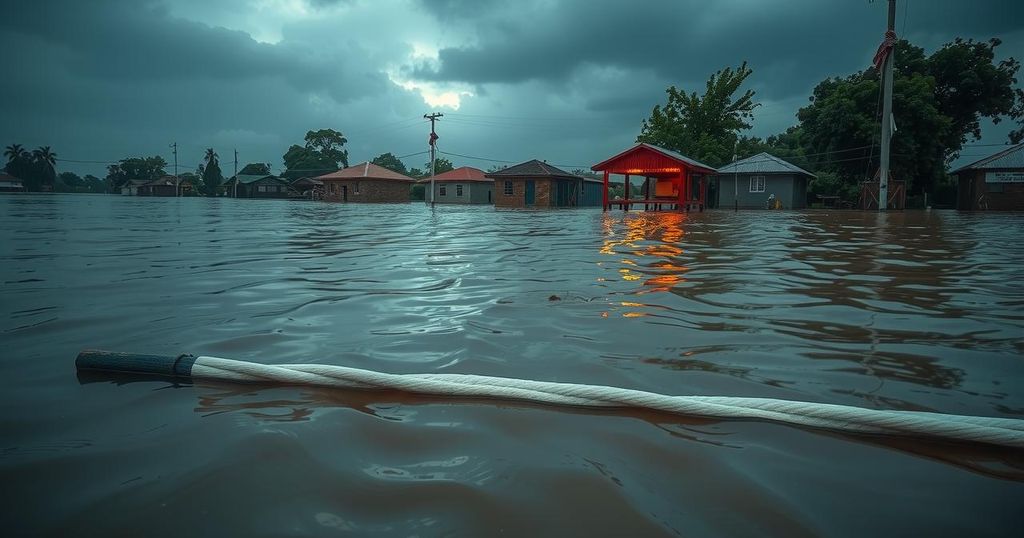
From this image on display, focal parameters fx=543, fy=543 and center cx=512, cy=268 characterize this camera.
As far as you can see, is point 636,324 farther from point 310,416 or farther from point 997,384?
point 310,416

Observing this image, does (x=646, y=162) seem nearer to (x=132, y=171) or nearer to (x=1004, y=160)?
(x=1004, y=160)

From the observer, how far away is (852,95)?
3117 centimetres

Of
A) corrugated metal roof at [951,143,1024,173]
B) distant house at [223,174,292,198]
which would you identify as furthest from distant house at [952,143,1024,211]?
distant house at [223,174,292,198]

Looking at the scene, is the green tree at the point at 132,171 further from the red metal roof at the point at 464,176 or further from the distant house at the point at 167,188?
the red metal roof at the point at 464,176

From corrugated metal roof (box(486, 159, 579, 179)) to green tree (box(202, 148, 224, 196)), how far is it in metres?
A: 60.4

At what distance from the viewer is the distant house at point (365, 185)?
5059 centimetres

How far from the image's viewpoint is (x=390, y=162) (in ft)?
281

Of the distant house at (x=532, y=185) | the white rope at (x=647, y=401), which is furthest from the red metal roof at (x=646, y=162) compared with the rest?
the white rope at (x=647, y=401)

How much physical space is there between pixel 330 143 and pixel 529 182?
57198mm

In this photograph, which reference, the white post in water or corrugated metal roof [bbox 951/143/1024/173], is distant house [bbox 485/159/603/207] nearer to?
the white post in water

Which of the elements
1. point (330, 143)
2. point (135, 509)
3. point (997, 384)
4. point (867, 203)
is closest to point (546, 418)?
point (135, 509)

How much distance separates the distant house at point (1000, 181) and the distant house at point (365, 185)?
139 feet

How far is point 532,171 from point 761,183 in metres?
15.6

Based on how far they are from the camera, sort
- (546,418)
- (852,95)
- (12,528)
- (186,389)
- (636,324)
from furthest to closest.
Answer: (852,95), (636,324), (186,389), (546,418), (12,528)
